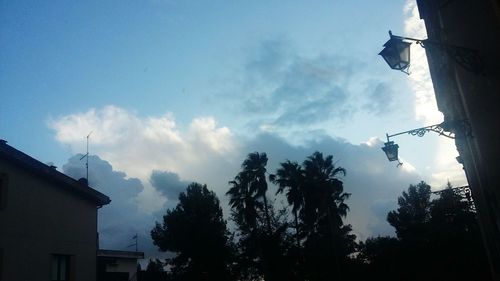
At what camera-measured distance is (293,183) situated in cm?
3941

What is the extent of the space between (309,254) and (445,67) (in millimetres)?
28133

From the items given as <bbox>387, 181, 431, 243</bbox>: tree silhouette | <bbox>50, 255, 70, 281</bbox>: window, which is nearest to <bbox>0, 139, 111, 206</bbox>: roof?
<bbox>50, 255, 70, 281</bbox>: window

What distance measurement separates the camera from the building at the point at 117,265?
86.8ft

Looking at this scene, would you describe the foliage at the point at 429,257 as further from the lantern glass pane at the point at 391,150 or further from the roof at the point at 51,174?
the roof at the point at 51,174

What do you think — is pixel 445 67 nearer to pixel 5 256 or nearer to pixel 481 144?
pixel 481 144

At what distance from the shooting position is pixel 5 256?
1441cm

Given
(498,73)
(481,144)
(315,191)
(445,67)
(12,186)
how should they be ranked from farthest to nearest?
1. (315,191)
2. (12,186)
3. (445,67)
4. (481,144)
5. (498,73)

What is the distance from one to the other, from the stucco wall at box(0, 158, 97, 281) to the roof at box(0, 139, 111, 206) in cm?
18

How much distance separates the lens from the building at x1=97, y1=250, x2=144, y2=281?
26469mm

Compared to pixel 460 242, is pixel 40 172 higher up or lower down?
higher up

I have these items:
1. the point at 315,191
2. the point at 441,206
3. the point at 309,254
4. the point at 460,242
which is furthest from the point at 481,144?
the point at 441,206

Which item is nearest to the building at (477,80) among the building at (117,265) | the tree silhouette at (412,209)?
the building at (117,265)

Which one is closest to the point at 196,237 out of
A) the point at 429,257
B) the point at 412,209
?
the point at 429,257

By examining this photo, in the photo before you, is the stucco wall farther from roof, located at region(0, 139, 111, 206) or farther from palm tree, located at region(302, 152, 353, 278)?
palm tree, located at region(302, 152, 353, 278)
